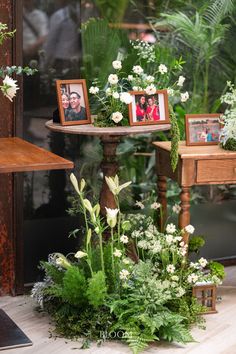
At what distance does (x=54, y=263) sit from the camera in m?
4.96

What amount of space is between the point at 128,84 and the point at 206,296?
1.33 metres

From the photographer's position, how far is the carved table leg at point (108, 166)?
15.9 ft

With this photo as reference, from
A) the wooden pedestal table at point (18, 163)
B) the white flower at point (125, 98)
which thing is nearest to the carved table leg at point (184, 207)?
the white flower at point (125, 98)

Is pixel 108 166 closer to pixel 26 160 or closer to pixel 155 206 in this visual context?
pixel 155 206

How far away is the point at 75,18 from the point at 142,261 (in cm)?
158

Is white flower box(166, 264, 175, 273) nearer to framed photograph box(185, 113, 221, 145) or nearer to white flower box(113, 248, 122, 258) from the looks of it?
white flower box(113, 248, 122, 258)

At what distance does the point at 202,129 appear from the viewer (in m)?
5.20

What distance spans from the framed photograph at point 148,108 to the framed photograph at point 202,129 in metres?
0.27

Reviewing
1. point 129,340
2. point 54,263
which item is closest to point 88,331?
point 129,340

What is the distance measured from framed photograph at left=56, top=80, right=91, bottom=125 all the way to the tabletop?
340 mm

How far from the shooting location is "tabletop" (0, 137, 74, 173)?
3953mm

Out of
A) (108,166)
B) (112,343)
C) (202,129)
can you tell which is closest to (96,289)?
(112,343)

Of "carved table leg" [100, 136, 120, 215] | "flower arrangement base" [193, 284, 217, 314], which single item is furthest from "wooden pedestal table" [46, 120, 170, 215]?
"flower arrangement base" [193, 284, 217, 314]

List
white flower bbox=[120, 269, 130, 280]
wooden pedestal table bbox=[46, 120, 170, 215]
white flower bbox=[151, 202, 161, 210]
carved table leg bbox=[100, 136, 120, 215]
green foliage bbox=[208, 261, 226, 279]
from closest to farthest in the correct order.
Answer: white flower bbox=[120, 269, 130, 280] → wooden pedestal table bbox=[46, 120, 170, 215] → carved table leg bbox=[100, 136, 120, 215] → green foliage bbox=[208, 261, 226, 279] → white flower bbox=[151, 202, 161, 210]
